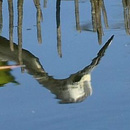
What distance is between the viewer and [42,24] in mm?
1986

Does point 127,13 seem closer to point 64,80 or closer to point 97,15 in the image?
point 97,15

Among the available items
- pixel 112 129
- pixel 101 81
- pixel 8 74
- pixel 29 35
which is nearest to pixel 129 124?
pixel 112 129

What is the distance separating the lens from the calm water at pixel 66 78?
1484mm

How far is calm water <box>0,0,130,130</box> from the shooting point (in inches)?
58.4

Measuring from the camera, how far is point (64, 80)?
1.70 metres

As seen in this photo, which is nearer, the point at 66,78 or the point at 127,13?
the point at 66,78

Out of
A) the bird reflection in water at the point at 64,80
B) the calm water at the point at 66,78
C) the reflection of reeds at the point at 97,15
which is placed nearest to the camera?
the calm water at the point at 66,78

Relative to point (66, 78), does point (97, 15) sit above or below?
above

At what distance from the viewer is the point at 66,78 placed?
1689 mm

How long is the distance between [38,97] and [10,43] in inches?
9.5

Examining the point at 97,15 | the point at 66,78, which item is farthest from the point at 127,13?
the point at 66,78

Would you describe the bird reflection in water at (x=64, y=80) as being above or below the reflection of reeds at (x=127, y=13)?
below

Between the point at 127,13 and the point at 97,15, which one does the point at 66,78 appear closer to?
the point at 97,15

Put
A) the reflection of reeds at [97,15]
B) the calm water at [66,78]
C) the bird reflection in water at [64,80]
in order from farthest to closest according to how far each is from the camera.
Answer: the reflection of reeds at [97,15] → the bird reflection in water at [64,80] → the calm water at [66,78]
